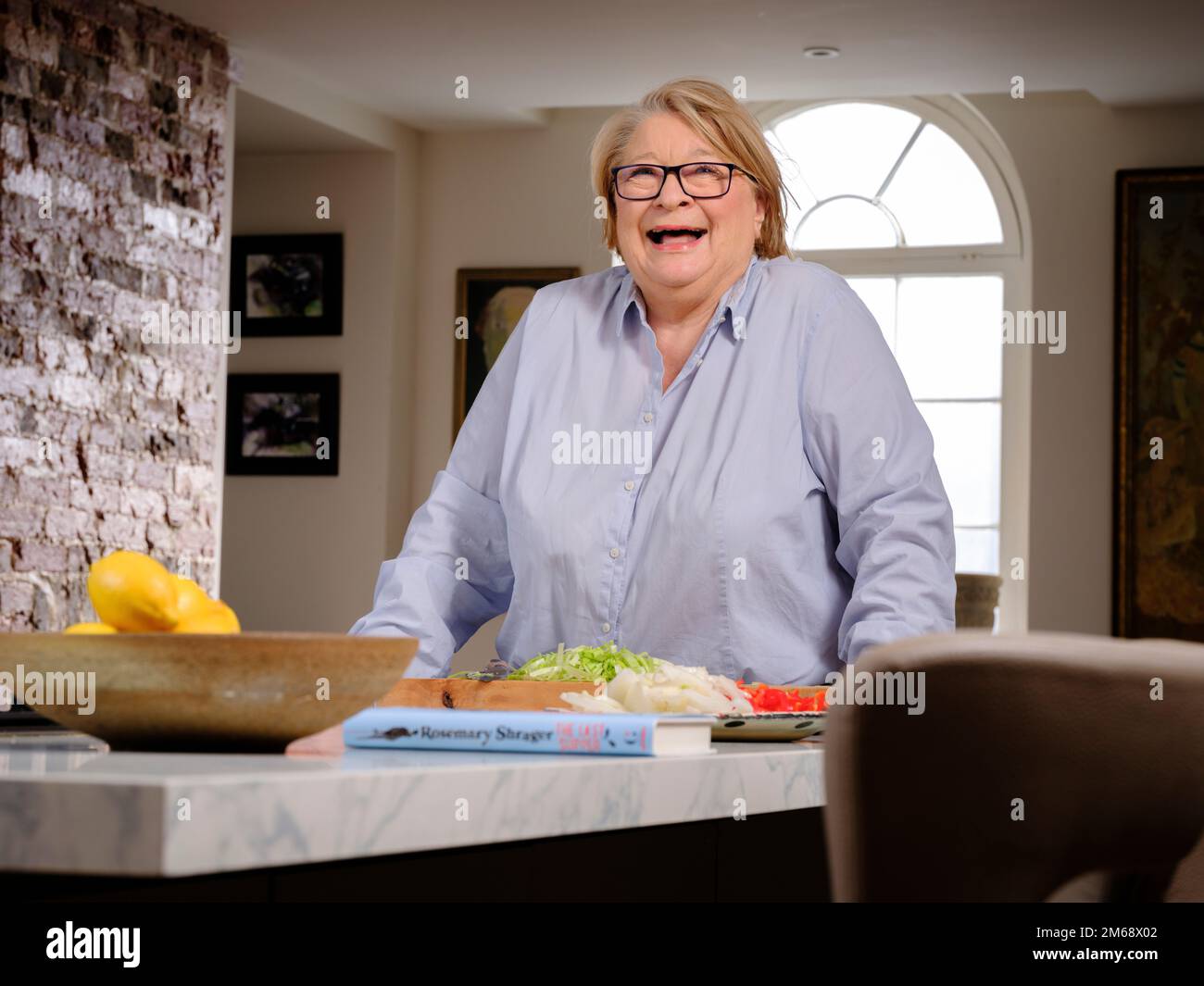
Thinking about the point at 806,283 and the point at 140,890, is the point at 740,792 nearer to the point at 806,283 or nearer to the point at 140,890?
the point at 140,890

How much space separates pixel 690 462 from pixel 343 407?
5.96 metres

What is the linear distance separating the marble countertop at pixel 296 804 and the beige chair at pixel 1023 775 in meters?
0.10

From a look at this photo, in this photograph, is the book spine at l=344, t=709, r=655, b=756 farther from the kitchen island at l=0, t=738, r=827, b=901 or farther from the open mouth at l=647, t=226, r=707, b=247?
the open mouth at l=647, t=226, r=707, b=247

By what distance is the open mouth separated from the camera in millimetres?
1963

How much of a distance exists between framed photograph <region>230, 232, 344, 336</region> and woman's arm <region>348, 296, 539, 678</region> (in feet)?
18.8

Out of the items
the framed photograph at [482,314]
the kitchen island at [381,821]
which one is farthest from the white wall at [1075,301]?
the kitchen island at [381,821]

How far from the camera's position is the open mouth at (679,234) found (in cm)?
196

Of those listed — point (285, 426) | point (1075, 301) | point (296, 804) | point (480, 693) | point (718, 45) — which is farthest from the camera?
point (285, 426)

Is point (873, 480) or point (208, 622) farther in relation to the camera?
point (873, 480)

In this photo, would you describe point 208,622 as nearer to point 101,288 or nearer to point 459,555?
point 459,555

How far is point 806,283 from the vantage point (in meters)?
1.94

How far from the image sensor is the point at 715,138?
197cm

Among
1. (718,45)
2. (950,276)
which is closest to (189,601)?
(718,45)

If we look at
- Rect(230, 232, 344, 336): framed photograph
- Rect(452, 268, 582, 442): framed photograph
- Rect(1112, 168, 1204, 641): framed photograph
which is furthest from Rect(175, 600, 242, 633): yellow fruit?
Rect(230, 232, 344, 336): framed photograph
